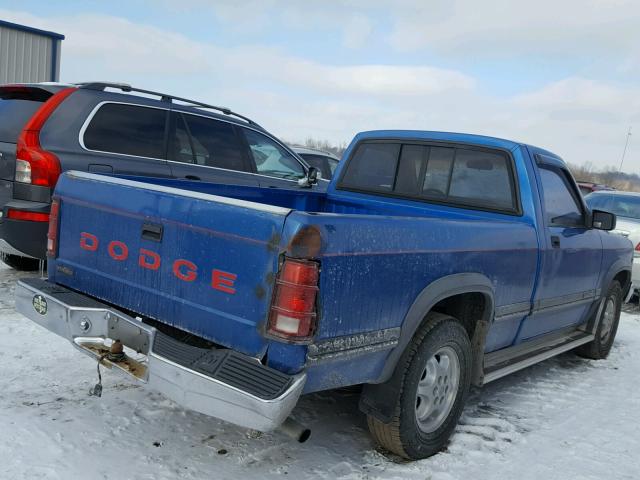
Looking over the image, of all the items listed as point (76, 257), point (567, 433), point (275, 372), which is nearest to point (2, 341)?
point (76, 257)

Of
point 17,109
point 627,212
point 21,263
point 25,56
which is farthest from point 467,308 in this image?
point 25,56

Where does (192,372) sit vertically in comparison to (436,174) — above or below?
below

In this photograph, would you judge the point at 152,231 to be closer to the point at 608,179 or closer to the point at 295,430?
the point at 295,430

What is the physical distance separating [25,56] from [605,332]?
53.8ft

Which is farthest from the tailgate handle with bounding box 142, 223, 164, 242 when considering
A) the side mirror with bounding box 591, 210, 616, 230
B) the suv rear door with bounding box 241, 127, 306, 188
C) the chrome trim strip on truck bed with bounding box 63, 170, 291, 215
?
the suv rear door with bounding box 241, 127, 306, 188

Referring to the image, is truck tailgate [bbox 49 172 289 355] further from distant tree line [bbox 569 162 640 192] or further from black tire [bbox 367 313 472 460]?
distant tree line [bbox 569 162 640 192]

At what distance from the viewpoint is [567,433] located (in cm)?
379

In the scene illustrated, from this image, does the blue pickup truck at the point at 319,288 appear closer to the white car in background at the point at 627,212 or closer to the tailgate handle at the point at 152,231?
the tailgate handle at the point at 152,231

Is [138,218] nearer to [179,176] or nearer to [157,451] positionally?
[157,451]

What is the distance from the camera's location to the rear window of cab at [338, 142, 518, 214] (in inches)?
161

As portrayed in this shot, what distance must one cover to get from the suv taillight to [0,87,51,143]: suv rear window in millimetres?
488

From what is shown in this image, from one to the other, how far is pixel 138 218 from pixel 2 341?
2172 millimetres

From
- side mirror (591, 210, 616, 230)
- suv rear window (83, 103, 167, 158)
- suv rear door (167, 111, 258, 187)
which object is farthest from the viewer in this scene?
suv rear door (167, 111, 258, 187)

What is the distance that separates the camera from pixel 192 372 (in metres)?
2.41
